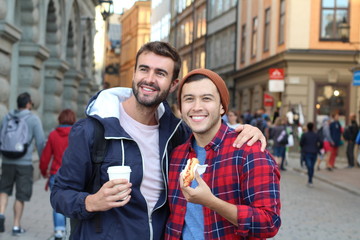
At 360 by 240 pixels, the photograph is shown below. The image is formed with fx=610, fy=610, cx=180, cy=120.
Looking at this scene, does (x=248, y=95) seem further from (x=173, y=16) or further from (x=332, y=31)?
(x=173, y=16)

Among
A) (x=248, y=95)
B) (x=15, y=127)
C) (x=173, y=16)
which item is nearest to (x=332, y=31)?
(x=248, y=95)

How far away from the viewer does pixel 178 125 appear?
11.5 feet

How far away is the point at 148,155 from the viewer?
3211 millimetres

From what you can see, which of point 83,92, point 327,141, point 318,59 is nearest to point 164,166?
point 327,141

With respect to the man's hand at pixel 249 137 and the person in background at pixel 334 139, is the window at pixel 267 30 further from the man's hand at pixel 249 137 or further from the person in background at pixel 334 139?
the man's hand at pixel 249 137

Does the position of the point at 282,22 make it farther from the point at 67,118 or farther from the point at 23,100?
the point at 67,118

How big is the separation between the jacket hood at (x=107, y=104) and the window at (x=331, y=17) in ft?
85.5

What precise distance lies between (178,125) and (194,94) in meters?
0.54

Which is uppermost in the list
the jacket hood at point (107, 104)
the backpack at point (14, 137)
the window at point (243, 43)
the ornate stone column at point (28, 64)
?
the window at point (243, 43)

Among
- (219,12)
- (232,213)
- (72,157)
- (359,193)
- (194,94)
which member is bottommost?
(359,193)

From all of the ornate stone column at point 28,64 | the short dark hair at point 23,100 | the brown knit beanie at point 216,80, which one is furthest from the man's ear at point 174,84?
the ornate stone column at point 28,64

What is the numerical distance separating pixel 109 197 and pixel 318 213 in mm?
8570

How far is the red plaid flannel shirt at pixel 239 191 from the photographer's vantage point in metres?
2.68

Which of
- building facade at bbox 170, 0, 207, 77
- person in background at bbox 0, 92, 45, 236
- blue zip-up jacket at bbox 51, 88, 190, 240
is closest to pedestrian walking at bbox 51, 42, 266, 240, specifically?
blue zip-up jacket at bbox 51, 88, 190, 240
